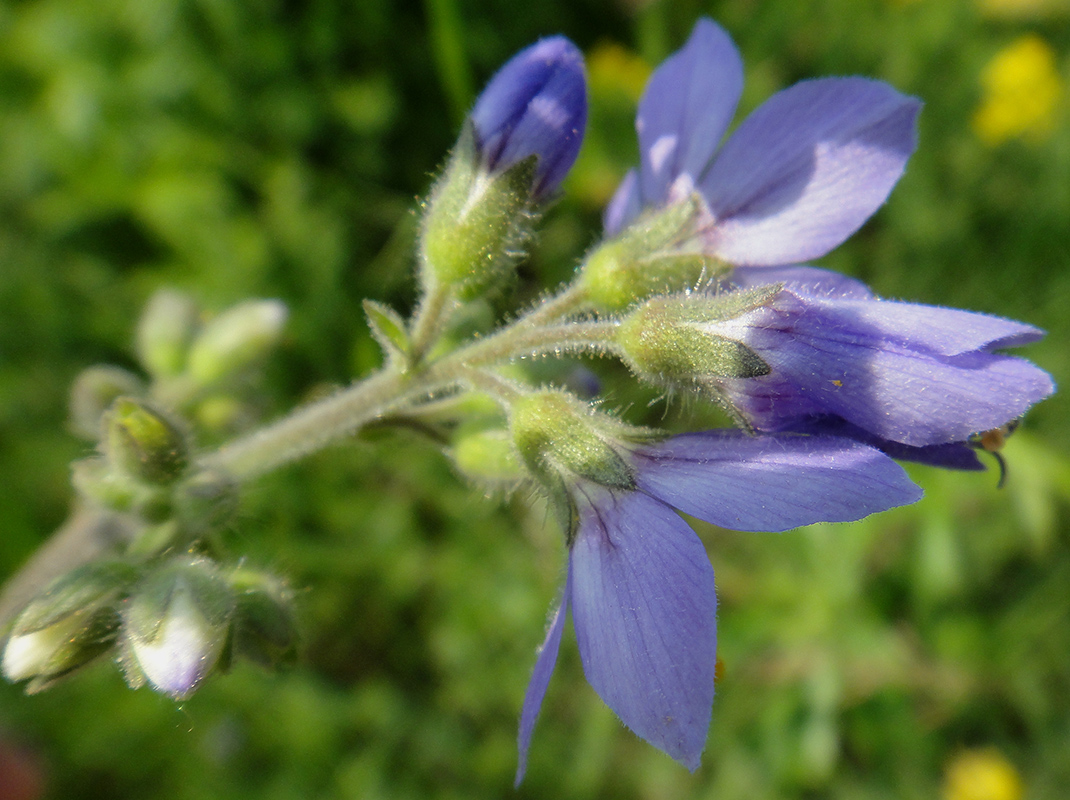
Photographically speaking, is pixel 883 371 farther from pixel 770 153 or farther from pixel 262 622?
pixel 262 622

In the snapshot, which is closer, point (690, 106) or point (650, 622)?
point (650, 622)

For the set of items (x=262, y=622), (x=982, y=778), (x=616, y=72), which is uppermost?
(x=262, y=622)

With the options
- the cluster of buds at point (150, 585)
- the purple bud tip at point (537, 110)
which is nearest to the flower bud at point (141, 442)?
the cluster of buds at point (150, 585)

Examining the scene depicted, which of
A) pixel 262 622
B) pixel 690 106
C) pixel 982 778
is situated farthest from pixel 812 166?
pixel 982 778

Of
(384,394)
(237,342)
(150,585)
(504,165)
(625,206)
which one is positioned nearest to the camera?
(150,585)

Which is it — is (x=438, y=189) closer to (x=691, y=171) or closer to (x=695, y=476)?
(x=691, y=171)

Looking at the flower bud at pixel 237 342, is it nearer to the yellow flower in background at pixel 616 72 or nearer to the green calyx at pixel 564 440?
the green calyx at pixel 564 440

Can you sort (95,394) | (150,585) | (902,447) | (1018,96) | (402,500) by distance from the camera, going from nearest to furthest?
(902,447) → (150,585) → (95,394) → (402,500) → (1018,96)

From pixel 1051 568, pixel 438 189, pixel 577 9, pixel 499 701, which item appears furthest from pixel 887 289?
pixel 438 189

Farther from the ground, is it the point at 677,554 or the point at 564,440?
the point at 564,440
